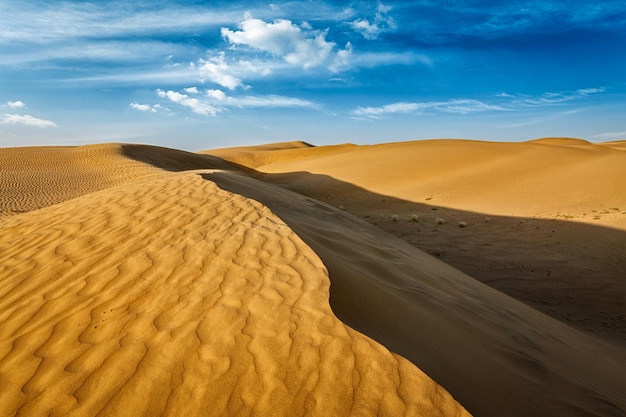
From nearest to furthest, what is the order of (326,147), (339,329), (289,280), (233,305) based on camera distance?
(339,329)
(233,305)
(289,280)
(326,147)

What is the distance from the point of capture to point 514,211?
529 inches

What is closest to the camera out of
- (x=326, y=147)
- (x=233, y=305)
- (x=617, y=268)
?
(x=233, y=305)

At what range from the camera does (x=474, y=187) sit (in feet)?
60.4

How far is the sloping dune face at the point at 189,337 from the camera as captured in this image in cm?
220

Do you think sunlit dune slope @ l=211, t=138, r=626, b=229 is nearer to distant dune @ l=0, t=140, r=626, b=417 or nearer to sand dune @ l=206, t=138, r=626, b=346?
sand dune @ l=206, t=138, r=626, b=346

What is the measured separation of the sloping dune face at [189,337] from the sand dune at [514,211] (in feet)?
15.6

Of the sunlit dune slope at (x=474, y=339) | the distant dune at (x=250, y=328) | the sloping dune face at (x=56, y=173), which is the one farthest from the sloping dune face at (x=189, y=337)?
the sloping dune face at (x=56, y=173)

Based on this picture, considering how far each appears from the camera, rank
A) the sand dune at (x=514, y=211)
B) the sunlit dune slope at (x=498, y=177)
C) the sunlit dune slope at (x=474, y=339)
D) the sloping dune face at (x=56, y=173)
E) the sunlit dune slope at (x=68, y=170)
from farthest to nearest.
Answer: the sunlit dune slope at (x=68, y=170), the sloping dune face at (x=56, y=173), the sunlit dune slope at (x=498, y=177), the sand dune at (x=514, y=211), the sunlit dune slope at (x=474, y=339)

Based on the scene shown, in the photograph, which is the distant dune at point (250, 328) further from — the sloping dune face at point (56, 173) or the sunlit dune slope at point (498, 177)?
the sloping dune face at point (56, 173)

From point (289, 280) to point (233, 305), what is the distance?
0.58 meters

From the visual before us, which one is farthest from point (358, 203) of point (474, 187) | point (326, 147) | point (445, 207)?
point (326, 147)

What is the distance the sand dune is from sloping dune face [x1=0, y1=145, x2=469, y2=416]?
476cm

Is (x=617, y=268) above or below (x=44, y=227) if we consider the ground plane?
below

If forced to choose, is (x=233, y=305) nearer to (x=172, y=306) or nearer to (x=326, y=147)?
(x=172, y=306)
